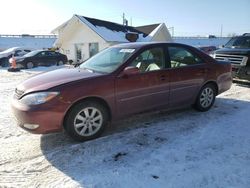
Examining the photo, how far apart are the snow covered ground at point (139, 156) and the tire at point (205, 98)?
478 mm

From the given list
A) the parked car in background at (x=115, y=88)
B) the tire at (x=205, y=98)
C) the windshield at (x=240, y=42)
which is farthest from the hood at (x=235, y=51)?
the tire at (x=205, y=98)

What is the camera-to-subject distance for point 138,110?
474 cm

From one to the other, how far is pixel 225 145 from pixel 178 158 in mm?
940

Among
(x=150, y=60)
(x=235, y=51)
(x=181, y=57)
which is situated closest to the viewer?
(x=150, y=60)

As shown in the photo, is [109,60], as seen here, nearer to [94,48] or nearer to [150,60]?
[150,60]

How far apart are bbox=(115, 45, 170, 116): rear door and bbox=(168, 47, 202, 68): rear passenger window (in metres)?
0.24

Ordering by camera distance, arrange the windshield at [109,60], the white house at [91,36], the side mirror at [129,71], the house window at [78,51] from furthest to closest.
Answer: the house window at [78,51], the white house at [91,36], the windshield at [109,60], the side mirror at [129,71]

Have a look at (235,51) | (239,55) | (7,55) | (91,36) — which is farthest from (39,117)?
(7,55)

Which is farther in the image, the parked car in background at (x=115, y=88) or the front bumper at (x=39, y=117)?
the parked car in background at (x=115, y=88)

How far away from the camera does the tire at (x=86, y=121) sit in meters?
4.05

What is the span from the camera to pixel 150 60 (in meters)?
4.98

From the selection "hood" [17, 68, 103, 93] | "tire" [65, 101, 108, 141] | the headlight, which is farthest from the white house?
the headlight

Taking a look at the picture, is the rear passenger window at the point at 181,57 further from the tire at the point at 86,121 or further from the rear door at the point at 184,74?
the tire at the point at 86,121

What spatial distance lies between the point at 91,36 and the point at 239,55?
14572 mm
